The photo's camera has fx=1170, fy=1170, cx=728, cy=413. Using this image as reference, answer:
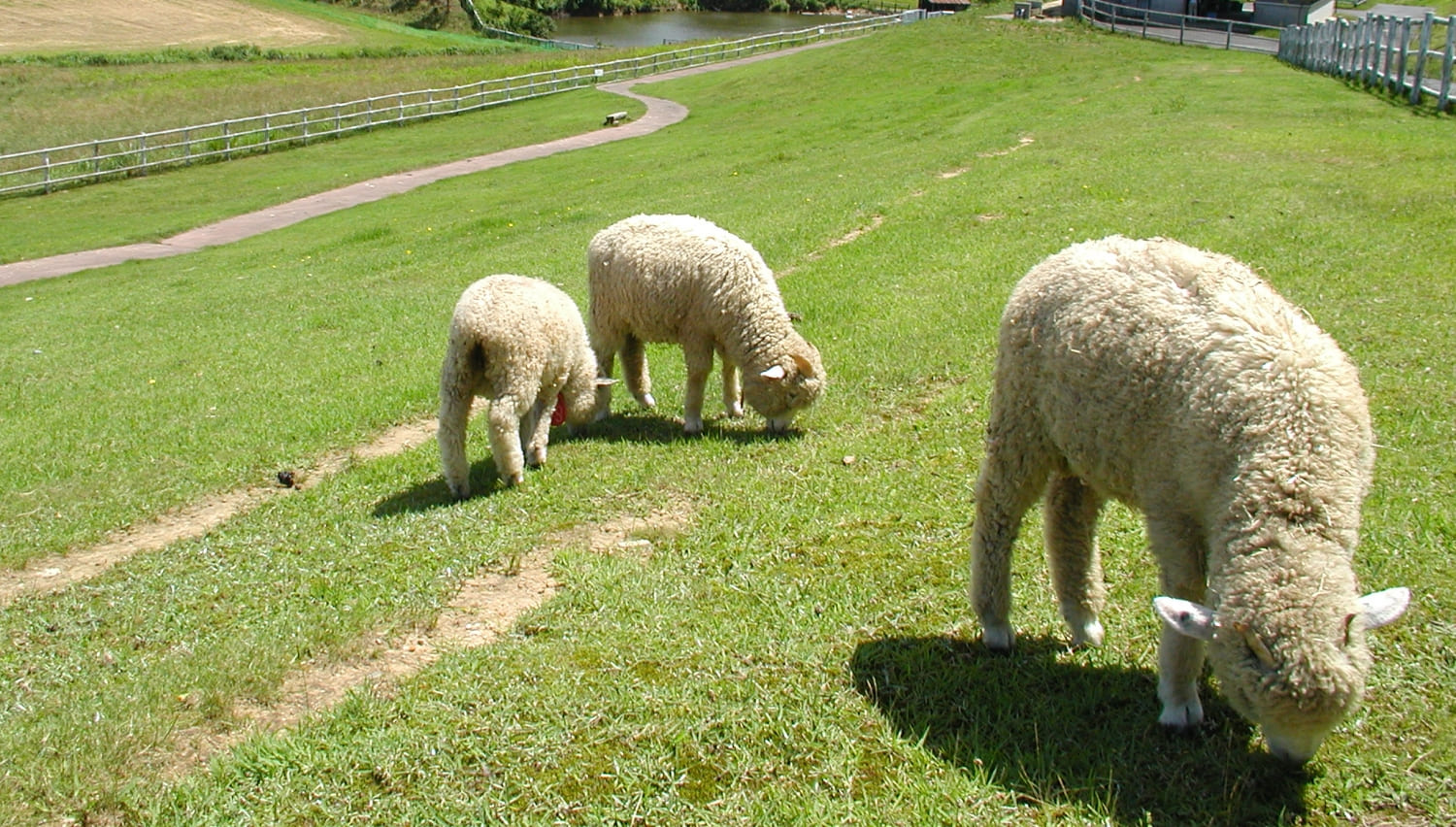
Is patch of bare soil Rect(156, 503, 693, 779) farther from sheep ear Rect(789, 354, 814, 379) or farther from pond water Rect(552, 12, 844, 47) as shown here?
pond water Rect(552, 12, 844, 47)

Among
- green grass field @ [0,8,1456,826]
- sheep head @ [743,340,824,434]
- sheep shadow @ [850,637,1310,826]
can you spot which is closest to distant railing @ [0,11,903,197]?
green grass field @ [0,8,1456,826]

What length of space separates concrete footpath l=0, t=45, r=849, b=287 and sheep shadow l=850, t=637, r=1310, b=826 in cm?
2206

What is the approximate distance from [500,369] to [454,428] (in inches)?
20.4

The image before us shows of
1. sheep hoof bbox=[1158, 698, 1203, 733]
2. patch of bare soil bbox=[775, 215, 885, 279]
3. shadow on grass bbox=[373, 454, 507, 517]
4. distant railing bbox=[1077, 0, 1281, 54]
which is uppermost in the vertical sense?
distant railing bbox=[1077, 0, 1281, 54]

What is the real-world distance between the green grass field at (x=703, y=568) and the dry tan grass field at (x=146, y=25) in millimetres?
51606

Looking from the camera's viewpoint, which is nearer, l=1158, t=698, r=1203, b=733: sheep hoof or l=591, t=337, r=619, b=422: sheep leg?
l=1158, t=698, r=1203, b=733: sheep hoof

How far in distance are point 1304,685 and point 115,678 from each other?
5.14 m

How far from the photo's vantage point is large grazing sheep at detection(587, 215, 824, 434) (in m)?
8.94

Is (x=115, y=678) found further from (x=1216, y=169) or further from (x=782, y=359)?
(x=1216, y=169)

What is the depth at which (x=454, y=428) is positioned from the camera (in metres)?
8.15

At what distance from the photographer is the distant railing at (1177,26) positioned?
46344 mm

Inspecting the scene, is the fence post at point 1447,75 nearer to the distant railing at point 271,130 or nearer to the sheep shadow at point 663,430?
the sheep shadow at point 663,430

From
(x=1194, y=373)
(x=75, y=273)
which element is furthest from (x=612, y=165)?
(x=1194, y=373)

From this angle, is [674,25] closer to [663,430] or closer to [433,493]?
[663,430]
